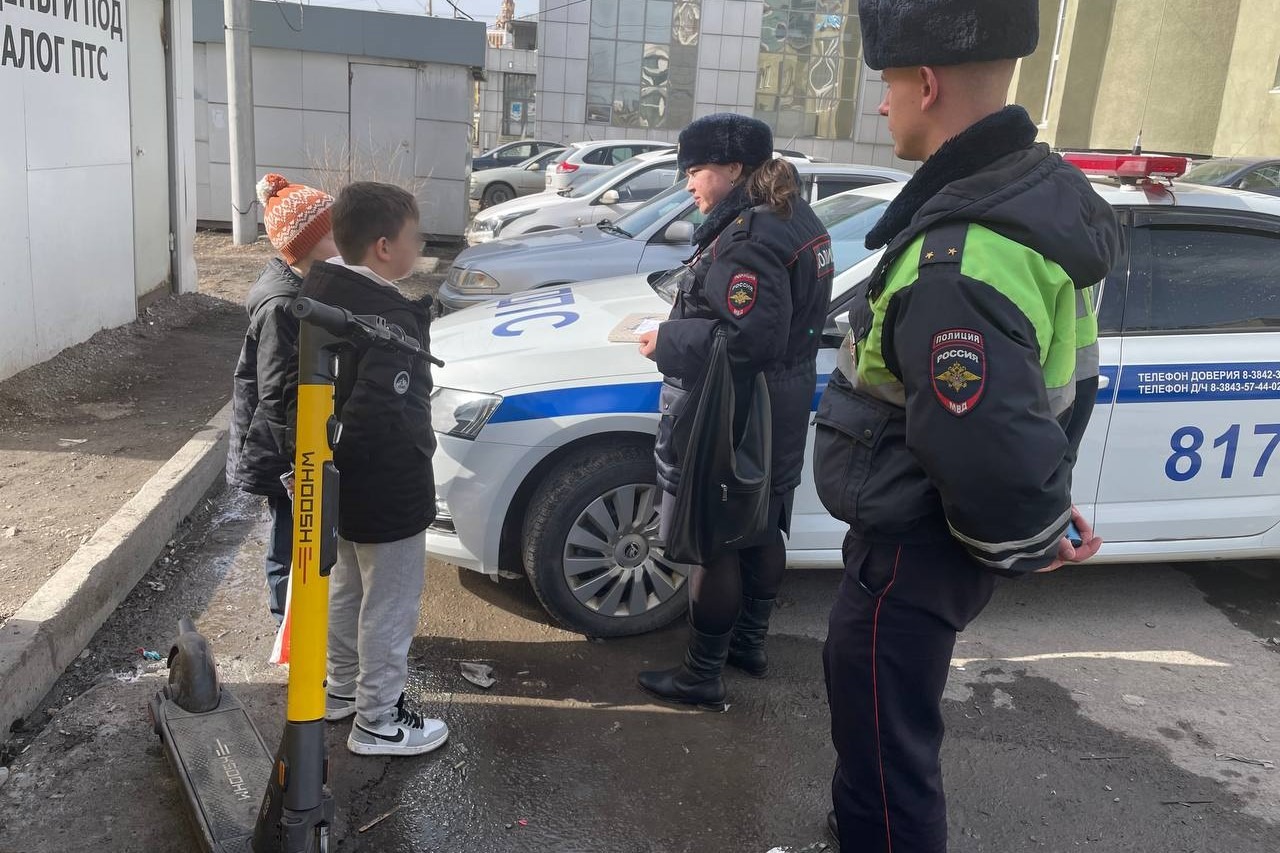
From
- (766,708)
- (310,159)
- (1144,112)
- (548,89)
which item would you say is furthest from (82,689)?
(548,89)

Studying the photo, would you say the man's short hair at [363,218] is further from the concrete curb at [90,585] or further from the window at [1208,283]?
the window at [1208,283]

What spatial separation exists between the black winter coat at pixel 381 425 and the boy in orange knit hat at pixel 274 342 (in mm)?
282

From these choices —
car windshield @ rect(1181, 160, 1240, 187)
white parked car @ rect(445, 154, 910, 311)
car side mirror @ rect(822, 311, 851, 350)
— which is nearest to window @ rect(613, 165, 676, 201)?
white parked car @ rect(445, 154, 910, 311)

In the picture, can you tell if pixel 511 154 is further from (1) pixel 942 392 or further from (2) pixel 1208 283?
(1) pixel 942 392

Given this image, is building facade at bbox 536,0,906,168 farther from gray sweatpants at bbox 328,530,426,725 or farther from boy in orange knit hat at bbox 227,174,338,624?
gray sweatpants at bbox 328,530,426,725

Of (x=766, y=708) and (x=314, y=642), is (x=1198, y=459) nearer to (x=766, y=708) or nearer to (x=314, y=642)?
(x=766, y=708)

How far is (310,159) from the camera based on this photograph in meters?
14.5

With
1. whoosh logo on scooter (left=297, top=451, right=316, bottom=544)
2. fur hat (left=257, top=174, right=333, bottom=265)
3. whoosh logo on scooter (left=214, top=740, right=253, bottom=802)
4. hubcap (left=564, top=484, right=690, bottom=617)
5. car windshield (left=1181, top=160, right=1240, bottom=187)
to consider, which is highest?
car windshield (left=1181, top=160, right=1240, bottom=187)

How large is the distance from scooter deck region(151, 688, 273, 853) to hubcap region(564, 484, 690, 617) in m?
1.23

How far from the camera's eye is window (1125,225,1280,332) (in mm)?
4020

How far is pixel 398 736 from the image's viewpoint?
3.05 meters

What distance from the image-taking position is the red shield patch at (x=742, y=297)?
3004mm

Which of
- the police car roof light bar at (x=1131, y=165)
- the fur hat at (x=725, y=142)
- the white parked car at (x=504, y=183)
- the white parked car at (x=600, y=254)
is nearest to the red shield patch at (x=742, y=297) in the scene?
the fur hat at (x=725, y=142)

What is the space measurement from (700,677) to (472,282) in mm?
4534
